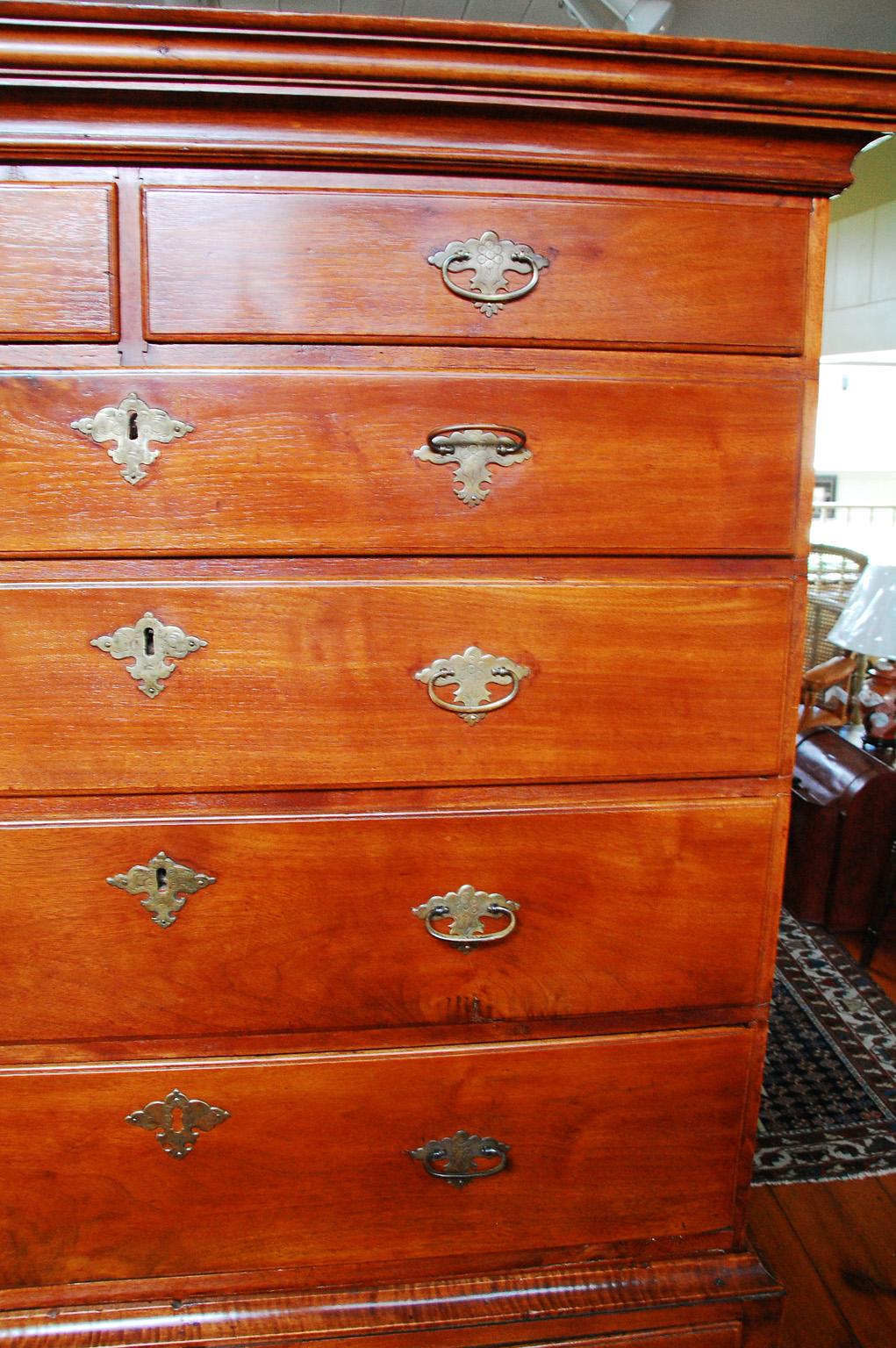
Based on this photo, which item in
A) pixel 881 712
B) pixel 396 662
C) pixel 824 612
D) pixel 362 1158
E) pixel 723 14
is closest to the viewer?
pixel 396 662

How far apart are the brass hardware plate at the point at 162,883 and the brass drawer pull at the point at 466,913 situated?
0.24 metres

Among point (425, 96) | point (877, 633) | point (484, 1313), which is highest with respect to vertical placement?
point (425, 96)

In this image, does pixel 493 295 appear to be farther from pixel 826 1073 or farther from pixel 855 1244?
pixel 826 1073

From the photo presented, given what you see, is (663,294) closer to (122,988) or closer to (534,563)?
(534,563)

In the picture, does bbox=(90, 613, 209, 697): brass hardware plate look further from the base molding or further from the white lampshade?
the white lampshade

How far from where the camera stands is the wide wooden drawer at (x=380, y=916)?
1.01 metres

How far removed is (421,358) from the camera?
0.95 meters

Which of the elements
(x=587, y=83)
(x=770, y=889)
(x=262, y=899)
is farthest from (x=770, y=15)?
(x=262, y=899)

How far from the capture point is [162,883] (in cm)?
101

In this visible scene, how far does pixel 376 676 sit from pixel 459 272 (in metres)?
0.42

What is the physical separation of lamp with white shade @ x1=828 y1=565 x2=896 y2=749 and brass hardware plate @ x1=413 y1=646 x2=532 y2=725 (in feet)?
5.87

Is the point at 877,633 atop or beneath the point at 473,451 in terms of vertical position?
beneath

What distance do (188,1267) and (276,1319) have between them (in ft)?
0.39

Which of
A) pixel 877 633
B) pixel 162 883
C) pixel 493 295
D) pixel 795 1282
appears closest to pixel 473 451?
pixel 493 295
